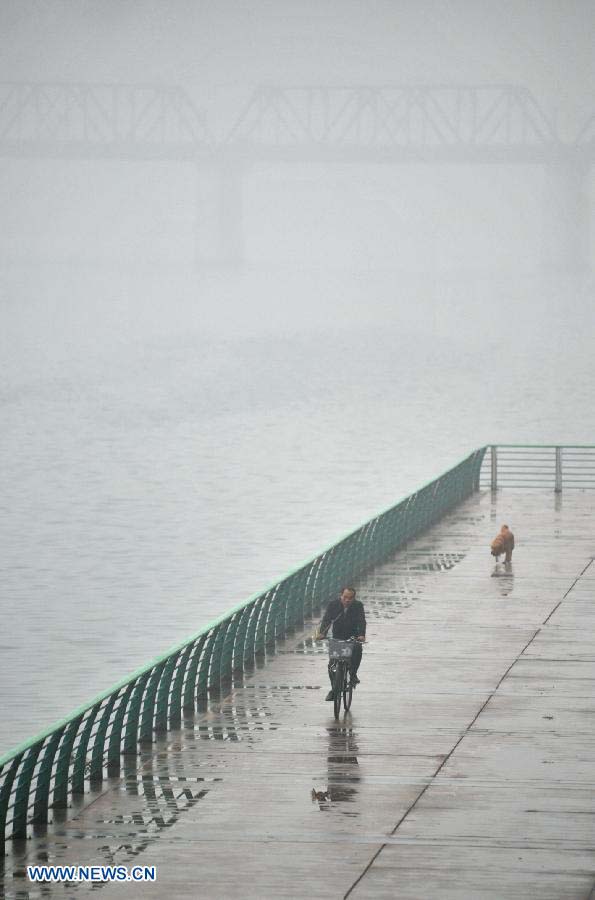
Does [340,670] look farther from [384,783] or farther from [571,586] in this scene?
[571,586]

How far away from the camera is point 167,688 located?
82.2 ft

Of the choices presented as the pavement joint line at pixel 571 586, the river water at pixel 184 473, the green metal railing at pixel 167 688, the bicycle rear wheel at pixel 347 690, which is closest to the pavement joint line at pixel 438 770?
the pavement joint line at pixel 571 586

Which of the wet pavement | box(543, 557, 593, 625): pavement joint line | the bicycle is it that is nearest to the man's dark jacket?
the bicycle

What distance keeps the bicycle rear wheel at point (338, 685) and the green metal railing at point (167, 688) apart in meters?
2.12

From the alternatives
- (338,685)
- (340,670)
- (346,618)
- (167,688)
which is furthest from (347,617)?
(167,688)

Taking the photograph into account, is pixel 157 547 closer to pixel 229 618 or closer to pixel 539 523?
pixel 539 523

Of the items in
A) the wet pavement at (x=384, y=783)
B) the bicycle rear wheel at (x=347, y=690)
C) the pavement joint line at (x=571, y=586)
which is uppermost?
the pavement joint line at (x=571, y=586)

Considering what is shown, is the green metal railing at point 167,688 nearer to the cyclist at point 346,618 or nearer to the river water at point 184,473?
the cyclist at point 346,618

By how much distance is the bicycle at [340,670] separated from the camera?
2428cm

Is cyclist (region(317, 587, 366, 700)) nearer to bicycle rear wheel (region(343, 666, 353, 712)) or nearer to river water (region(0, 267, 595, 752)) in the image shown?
bicycle rear wheel (region(343, 666, 353, 712))

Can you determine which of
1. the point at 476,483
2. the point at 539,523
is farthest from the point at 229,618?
the point at 476,483

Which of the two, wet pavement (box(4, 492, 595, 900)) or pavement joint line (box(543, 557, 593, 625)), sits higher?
pavement joint line (box(543, 557, 593, 625))

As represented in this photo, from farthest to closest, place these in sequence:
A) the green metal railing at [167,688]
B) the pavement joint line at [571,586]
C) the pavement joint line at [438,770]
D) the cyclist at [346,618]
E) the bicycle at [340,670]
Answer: the pavement joint line at [571,586], the bicycle at [340,670], the cyclist at [346,618], the green metal railing at [167,688], the pavement joint line at [438,770]

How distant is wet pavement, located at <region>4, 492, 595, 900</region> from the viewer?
59.9ft
